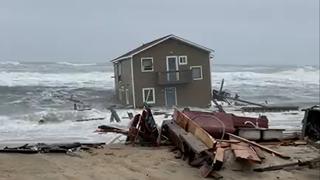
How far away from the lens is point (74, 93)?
5972cm

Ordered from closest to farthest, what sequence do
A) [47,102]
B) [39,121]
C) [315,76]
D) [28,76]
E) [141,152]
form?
[141,152]
[39,121]
[47,102]
[28,76]
[315,76]

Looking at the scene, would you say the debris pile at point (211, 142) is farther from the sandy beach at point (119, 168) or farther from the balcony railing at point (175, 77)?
the balcony railing at point (175, 77)

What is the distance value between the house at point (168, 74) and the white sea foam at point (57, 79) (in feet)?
68.7

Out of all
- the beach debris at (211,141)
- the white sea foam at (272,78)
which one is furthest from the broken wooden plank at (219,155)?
the white sea foam at (272,78)

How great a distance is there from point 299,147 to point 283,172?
349cm

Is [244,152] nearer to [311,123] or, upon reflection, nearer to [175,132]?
[175,132]

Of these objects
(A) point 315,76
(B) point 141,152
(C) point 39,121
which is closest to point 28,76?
(C) point 39,121

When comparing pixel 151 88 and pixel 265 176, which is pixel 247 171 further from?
pixel 151 88

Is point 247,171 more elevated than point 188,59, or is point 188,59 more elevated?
point 188,59

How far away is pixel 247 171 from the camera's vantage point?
12.3m

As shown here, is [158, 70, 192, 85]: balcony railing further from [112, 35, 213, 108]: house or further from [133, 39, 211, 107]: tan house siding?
[133, 39, 211, 107]: tan house siding

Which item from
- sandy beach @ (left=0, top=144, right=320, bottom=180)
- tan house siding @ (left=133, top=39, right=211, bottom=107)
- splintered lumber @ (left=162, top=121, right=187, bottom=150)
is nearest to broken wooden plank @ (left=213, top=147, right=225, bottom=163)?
sandy beach @ (left=0, top=144, right=320, bottom=180)

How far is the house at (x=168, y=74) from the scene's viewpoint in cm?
4456

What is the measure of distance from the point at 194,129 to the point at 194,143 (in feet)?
5.39
